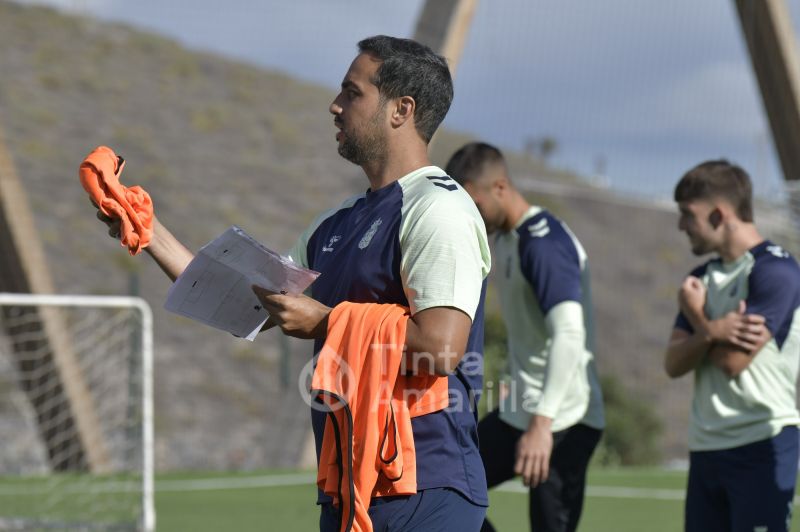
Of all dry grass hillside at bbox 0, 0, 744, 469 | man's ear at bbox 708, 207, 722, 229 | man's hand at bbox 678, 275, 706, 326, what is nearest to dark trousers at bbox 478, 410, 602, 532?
man's hand at bbox 678, 275, 706, 326

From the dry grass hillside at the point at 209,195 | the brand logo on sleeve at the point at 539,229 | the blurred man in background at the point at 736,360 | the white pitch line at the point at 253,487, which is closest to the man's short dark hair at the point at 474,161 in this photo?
the brand logo on sleeve at the point at 539,229

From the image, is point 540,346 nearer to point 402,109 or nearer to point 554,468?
point 554,468

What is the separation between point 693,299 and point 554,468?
0.92 meters

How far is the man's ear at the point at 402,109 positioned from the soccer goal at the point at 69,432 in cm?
512

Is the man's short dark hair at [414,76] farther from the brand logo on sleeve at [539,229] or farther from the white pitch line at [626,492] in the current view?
the white pitch line at [626,492]

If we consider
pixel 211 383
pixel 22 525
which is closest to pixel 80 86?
pixel 211 383

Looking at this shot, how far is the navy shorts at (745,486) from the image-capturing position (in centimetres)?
434

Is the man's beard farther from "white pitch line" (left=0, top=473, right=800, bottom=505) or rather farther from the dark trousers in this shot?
"white pitch line" (left=0, top=473, right=800, bottom=505)

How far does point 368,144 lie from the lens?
301 cm

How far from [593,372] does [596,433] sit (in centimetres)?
27

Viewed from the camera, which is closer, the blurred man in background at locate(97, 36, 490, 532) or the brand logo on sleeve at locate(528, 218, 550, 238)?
the blurred man in background at locate(97, 36, 490, 532)

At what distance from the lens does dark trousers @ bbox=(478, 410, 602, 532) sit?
4.90 m

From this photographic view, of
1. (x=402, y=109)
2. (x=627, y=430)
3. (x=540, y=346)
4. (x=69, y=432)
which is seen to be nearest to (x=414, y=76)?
(x=402, y=109)

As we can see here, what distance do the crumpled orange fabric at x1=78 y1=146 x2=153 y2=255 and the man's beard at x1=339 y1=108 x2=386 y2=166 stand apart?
0.54 metres
